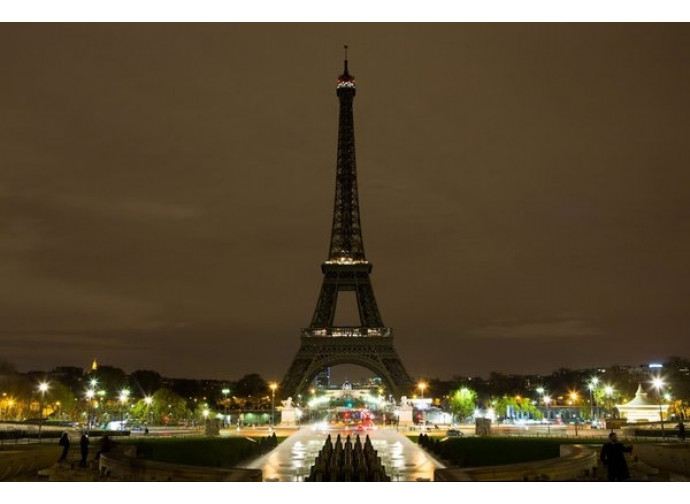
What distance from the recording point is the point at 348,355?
3664 inches

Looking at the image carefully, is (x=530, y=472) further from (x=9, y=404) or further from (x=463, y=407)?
(x=9, y=404)

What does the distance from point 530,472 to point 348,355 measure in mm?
75725

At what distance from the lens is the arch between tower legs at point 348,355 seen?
92.8 metres

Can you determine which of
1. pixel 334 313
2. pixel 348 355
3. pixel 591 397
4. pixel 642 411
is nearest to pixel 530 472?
pixel 642 411

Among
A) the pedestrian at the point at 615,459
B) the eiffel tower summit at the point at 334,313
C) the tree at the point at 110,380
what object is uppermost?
the eiffel tower summit at the point at 334,313

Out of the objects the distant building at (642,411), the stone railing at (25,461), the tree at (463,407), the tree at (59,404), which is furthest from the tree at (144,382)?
the stone railing at (25,461)

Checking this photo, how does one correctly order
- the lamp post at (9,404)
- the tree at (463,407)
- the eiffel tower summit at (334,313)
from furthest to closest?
the eiffel tower summit at (334,313), the lamp post at (9,404), the tree at (463,407)

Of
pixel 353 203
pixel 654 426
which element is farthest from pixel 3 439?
pixel 353 203

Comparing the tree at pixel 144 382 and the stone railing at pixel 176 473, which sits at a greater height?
the tree at pixel 144 382

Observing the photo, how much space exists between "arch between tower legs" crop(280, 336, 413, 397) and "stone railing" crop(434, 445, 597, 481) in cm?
7347

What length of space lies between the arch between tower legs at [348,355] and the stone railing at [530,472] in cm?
7347

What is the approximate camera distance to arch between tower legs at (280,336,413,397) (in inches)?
3654

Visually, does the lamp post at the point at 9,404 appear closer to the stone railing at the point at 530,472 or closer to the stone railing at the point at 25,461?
the stone railing at the point at 25,461
